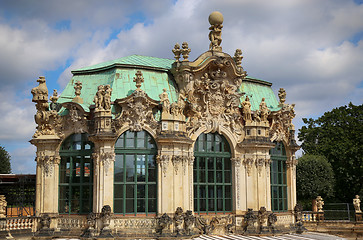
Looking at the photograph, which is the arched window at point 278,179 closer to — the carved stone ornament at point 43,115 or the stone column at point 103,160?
the stone column at point 103,160

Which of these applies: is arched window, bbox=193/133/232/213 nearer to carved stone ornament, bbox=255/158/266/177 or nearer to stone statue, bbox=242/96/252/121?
carved stone ornament, bbox=255/158/266/177

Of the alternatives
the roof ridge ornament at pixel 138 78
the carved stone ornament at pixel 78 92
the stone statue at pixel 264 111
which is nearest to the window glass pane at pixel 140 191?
the roof ridge ornament at pixel 138 78

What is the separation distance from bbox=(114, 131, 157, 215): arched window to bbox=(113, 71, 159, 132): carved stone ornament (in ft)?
1.85

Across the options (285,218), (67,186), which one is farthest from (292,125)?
(67,186)

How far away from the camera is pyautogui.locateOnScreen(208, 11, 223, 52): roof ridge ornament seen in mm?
29703

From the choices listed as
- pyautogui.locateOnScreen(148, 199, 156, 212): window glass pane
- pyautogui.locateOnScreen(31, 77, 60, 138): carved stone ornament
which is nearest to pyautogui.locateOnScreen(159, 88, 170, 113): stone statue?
pyautogui.locateOnScreen(148, 199, 156, 212): window glass pane

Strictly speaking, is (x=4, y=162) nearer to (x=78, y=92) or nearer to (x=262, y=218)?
(x=78, y=92)

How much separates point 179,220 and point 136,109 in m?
6.48

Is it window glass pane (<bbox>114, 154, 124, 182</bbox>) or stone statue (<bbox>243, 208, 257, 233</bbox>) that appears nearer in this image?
window glass pane (<bbox>114, 154, 124, 182</bbox>)

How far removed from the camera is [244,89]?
3145 centimetres

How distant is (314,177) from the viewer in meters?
43.3

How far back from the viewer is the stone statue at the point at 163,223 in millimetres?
25266

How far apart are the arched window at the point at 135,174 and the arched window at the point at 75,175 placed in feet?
5.69

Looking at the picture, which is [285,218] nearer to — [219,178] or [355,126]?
[219,178]
